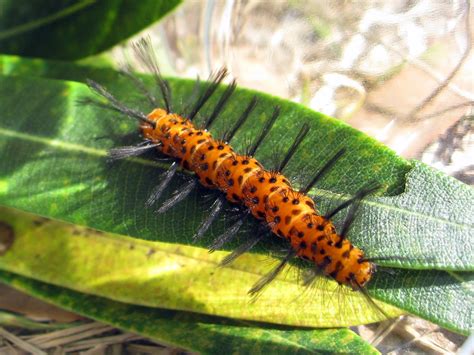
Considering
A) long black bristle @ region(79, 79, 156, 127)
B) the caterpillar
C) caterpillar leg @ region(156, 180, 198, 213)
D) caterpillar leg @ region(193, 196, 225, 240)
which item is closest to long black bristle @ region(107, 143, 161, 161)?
the caterpillar

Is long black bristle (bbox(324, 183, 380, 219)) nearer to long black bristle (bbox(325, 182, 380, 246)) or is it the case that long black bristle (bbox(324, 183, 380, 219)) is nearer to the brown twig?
long black bristle (bbox(325, 182, 380, 246))

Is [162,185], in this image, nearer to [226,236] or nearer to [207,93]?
[226,236]

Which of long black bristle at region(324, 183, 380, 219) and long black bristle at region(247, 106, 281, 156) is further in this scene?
long black bristle at region(247, 106, 281, 156)

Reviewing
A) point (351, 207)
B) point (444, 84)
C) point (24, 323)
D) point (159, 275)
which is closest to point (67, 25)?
point (159, 275)

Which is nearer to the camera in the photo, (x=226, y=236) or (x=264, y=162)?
(x=226, y=236)

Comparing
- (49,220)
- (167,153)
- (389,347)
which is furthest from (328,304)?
(49,220)

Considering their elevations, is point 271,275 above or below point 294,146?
below
